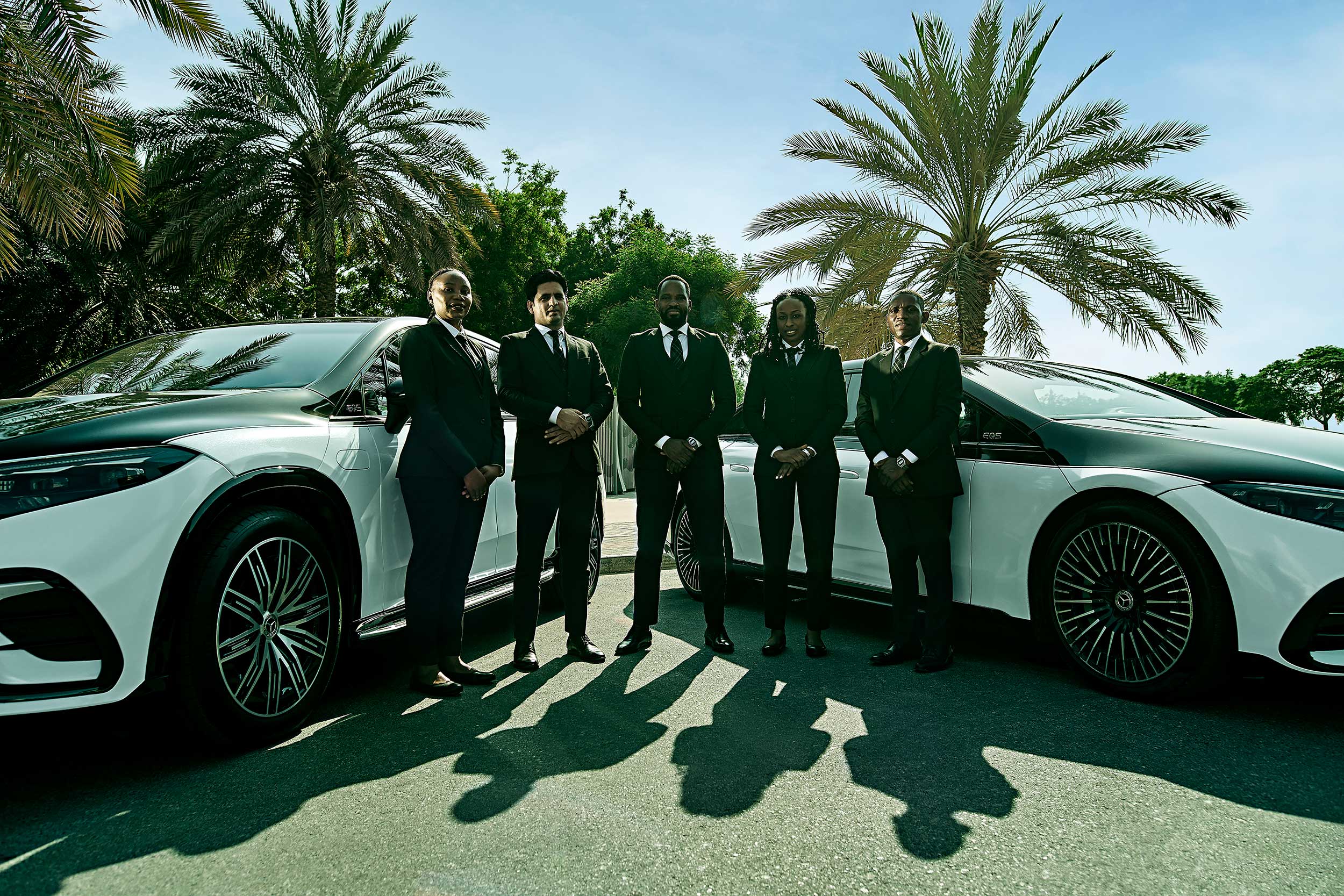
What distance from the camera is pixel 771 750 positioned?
336 centimetres

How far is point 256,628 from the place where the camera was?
3.29 metres

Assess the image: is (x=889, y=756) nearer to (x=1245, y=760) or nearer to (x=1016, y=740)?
(x=1016, y=740)

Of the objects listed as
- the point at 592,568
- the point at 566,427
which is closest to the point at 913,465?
the point at 566,427

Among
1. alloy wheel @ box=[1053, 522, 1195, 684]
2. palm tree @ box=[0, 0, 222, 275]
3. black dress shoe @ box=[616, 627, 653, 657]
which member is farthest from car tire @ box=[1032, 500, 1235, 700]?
palm tree @ box=[0, 0, 222, 275]

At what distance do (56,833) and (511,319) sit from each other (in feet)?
98.3

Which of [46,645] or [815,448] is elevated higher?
[815,448]

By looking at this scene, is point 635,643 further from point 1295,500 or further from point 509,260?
A: point 509,260

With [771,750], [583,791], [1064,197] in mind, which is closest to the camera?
[583,791]

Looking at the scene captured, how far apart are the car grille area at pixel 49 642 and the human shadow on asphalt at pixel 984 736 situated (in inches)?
73.8

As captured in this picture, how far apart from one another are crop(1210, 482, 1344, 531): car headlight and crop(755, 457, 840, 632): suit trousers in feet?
6.24

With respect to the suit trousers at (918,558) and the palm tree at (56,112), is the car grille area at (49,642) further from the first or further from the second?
the palm tree at (56,112)

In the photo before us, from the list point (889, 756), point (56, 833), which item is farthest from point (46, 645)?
point (889, 756)

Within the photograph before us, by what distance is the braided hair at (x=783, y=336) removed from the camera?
16.7 ft

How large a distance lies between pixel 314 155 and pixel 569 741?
16.1 m
